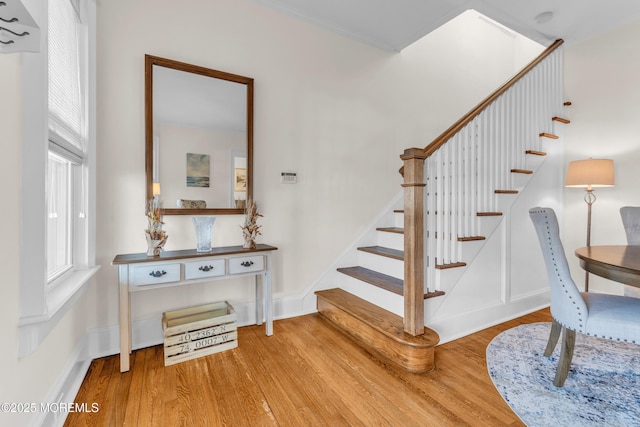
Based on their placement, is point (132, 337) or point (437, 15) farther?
point (437, 15)

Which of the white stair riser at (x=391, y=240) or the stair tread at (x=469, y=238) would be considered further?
the white stair riser at (x=391, y=240)

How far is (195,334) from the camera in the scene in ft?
6.73

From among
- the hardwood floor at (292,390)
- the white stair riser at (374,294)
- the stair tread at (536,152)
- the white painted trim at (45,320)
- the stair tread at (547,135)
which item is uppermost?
the stair tread at (547,135)

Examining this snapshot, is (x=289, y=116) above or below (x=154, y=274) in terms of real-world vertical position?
above

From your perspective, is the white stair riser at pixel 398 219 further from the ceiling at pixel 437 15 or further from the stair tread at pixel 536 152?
the ceiling at pixel 437 15

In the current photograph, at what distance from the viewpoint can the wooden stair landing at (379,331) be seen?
1871 mm

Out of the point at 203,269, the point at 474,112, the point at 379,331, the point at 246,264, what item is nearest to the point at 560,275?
the point at 379,331

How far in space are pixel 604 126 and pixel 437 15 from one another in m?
2.12

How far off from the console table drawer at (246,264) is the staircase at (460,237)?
743 mm

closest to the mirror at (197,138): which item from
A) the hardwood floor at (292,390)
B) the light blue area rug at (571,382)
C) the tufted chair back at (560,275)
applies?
the hardwood floor at (292,390)

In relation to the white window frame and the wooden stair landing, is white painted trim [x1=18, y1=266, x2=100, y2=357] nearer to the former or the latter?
the white window frame

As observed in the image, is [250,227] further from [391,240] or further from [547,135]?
[547,135]

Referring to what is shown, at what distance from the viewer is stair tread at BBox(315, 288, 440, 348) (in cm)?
190

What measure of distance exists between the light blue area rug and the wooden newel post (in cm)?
56
